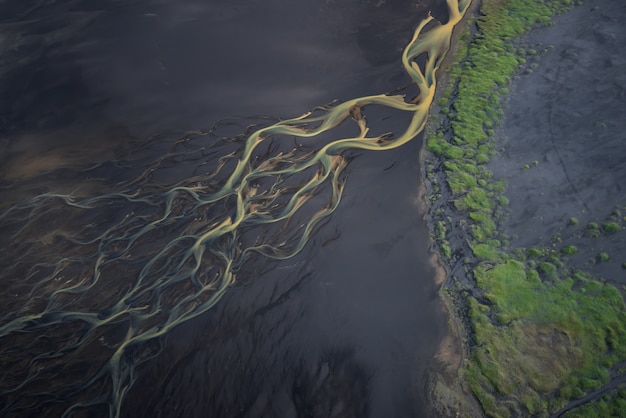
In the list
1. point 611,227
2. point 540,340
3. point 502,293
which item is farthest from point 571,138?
point 540,340

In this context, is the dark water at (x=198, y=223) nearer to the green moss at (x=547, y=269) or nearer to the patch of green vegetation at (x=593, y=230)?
the green moss at (x=547, y=269)

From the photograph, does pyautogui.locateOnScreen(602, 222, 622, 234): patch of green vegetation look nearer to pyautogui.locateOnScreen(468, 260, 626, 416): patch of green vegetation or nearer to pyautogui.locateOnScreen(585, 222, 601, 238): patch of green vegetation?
pyautogui.locateOnScreen(585, 222, 601, 238): patch of green vegetation

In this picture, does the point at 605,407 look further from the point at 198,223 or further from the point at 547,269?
the point at 198,223

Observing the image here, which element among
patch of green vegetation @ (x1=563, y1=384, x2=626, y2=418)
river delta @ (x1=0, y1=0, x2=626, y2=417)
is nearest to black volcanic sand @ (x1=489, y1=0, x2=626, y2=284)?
river delta @ (x1=0, y1=0, x2=626, y2=417)

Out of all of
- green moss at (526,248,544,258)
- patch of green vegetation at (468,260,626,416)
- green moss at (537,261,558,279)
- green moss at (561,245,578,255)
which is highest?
green moss at (561,245,578,255)

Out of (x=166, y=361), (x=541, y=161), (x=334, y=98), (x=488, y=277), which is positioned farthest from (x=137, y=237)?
(x=541, y=161)

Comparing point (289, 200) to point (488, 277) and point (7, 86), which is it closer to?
point (488, 277)

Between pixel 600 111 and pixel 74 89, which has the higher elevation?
pixel 74 89
